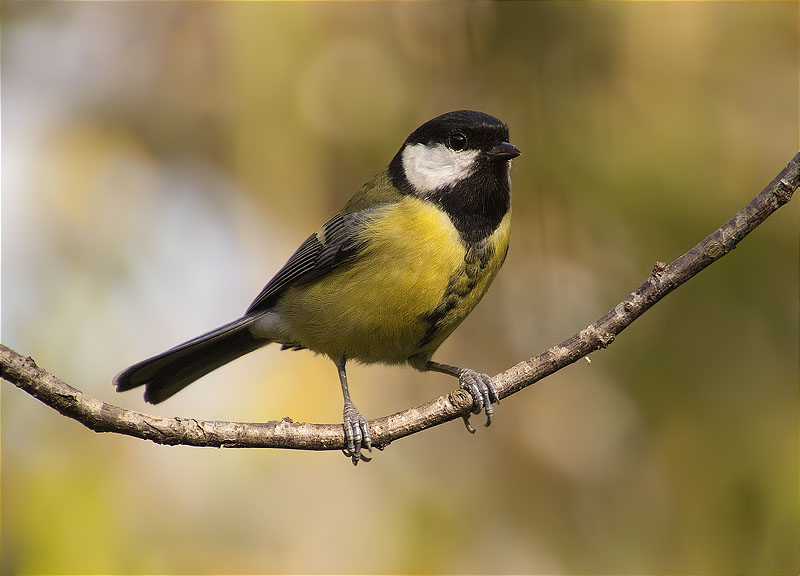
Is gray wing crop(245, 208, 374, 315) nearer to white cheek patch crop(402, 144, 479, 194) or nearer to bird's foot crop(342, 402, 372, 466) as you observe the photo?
white cheek patch crop(402, 144, 479, 194)

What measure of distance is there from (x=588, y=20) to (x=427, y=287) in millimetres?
2006

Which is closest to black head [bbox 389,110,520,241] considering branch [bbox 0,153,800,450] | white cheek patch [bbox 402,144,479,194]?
white cheek patch [bbox 402,144,479,194]

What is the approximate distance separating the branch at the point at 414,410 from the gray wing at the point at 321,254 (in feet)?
2.89

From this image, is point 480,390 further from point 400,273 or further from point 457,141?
point 457,141

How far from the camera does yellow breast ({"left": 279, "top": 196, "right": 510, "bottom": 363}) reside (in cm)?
298

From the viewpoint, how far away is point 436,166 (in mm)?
3262

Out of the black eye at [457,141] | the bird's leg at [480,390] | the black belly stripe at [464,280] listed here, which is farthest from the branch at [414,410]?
the black eye at [457,141]

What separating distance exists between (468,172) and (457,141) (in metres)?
0.16

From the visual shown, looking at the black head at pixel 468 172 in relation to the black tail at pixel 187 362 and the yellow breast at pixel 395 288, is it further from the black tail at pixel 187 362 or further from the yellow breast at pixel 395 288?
the black tail at pixel 187 362

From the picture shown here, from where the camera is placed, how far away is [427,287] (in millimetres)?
2959

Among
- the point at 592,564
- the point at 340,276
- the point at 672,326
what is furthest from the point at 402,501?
the point at 672,326

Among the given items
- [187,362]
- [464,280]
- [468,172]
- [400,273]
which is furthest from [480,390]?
[187,362]

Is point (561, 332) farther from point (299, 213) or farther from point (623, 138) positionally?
point (299, 213)

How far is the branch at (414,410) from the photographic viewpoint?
2.22 metres
